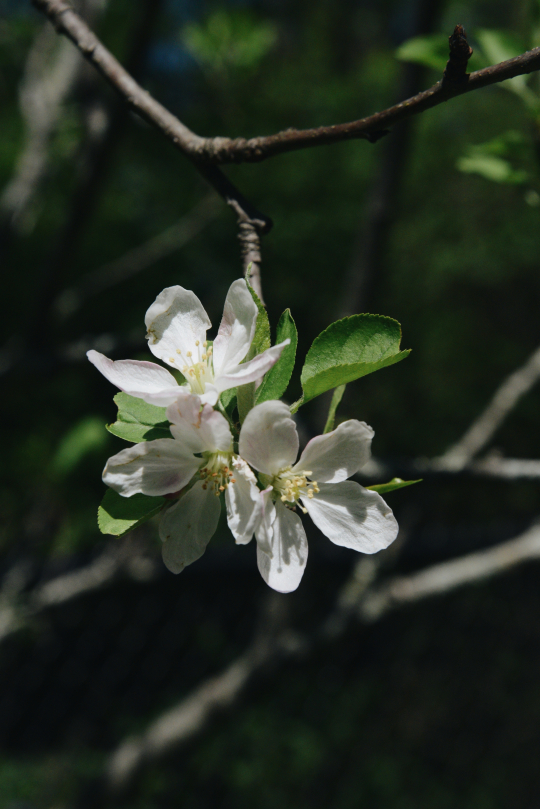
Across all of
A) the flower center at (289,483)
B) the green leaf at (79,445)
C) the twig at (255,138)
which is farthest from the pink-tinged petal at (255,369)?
the green leaf at (79,445)

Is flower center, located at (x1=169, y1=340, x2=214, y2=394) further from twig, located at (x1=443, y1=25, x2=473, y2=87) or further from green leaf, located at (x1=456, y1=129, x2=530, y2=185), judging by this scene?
green leaf, located at (x1=456, y1=129, x2=530, y2=185)

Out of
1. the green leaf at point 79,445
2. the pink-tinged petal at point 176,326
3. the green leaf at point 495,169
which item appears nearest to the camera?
the pink-tinged petal at point 176,326

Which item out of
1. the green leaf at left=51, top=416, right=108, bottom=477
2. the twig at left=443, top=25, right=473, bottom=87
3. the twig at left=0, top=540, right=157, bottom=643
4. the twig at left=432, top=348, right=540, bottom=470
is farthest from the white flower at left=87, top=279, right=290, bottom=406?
the twig at left=0, top=540, right=157, bottom=643

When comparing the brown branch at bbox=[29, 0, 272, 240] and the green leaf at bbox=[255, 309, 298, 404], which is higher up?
the brown branch at bbox=[29, 0, 272, 240]

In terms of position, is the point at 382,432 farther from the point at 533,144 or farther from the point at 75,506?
the point at 533,144

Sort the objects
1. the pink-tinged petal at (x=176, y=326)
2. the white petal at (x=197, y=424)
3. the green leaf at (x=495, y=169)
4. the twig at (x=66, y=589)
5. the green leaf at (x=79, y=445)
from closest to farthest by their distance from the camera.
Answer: the white petal at (x=197, y=424)
the pink-tinged petal at (x=176, y=326)
the green leaf at (x=495, y=169)
the green leaf at (x=79, y=445)
the twig at (x=66, y=589)

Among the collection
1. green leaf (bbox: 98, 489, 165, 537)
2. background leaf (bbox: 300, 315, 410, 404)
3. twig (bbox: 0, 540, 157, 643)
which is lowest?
twig (bbox: 0, 540, 157, 643)

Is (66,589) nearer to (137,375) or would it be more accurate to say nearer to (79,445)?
(79,445)

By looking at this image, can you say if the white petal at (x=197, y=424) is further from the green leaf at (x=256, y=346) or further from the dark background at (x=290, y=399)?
the dark background at (x=290, y=399)
